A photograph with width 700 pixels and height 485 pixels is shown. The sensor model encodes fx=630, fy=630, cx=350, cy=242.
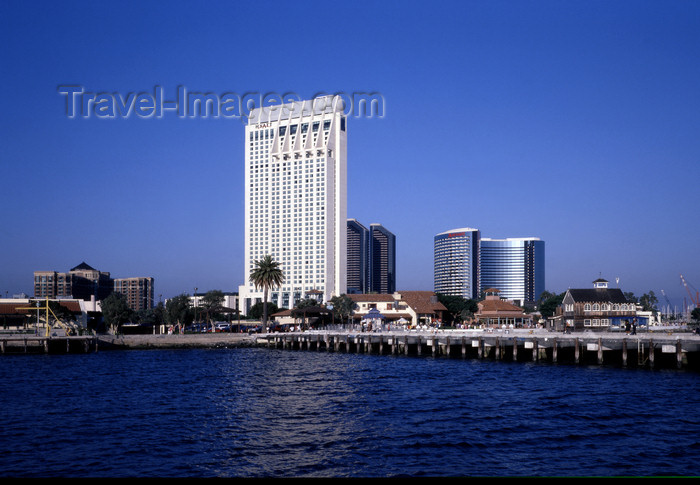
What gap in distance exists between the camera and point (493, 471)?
2044 cm

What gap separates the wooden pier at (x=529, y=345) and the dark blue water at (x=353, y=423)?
149 inches

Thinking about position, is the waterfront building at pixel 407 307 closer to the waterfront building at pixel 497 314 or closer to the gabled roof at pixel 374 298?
the gabled roof at pixel 374 298

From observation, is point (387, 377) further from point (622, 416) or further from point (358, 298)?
point (358, 298)

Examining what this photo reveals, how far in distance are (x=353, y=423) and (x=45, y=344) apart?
61840mm

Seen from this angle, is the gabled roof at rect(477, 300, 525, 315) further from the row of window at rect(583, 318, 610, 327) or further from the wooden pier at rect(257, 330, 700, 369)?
the wooden pier at rect(257, 330, 700, 369)

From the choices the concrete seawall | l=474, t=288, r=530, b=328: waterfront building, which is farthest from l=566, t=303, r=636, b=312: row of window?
the concrete seawall

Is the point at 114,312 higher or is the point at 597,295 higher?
the point at 597,295

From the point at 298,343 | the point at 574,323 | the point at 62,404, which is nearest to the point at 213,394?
the point at 62,404

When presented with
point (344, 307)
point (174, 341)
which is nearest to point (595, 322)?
point (344, 307)

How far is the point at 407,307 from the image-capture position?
127 meters

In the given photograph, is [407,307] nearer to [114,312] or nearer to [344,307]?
[344,307]

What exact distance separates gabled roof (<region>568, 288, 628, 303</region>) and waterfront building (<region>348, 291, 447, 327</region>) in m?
31.7

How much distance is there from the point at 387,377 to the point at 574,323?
178 ft

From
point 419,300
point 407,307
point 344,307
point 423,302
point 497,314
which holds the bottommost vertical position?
point 497,314
